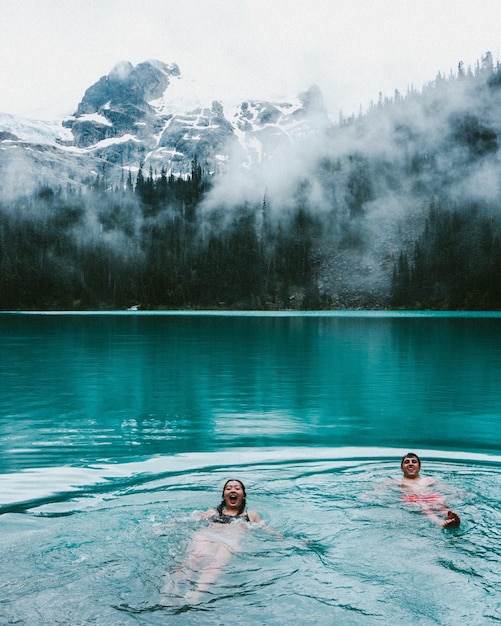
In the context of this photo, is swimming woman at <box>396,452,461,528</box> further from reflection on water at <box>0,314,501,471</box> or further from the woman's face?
reflection on water at <box>0,314,501,471</box>

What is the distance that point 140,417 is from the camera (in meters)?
28.8

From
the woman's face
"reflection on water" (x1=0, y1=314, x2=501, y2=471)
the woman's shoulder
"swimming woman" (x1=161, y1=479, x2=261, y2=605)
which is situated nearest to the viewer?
"swimming woman" (x1=161, y1=479, x2=261, y2=605)

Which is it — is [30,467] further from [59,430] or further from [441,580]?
[441,580]

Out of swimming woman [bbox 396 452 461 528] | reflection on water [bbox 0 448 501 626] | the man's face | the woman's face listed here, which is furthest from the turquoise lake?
the man's face

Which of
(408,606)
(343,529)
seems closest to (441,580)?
(408,606)

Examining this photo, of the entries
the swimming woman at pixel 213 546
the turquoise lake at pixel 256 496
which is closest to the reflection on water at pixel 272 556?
the turquoise lake at pixel 256 496

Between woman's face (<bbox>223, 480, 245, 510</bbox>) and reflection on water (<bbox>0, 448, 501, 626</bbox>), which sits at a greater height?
woman's face (<bbox>223, 480, 245, 510</bbox>)

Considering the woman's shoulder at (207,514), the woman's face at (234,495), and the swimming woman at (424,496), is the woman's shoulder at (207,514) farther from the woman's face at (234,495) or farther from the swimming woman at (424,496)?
the swimming woman at (424,496)

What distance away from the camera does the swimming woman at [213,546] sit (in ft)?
32.4

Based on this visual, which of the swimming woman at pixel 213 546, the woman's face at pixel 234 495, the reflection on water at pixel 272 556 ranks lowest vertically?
the reflection on water at pixel 272 556

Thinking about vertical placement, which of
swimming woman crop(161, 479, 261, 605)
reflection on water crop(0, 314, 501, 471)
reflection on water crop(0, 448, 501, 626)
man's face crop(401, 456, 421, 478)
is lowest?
reflection on water crop(0, 314, 501, 471)

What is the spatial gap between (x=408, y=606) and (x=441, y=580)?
3.74ft

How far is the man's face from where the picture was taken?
16.0 metres

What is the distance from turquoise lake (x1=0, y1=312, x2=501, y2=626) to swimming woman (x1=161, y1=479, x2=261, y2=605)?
0.81 feet
